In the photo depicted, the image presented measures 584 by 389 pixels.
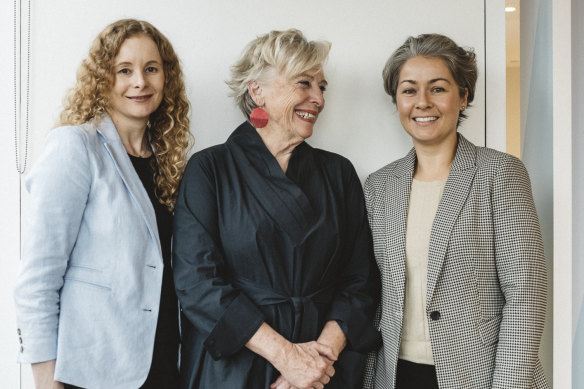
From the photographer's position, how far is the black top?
5.58 feet

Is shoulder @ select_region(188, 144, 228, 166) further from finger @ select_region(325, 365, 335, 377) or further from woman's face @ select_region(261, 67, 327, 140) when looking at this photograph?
finger @ select_region(325, 365, 335, 377)

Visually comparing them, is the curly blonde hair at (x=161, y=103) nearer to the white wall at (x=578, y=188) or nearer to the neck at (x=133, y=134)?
the neck at (x=133, y=134)

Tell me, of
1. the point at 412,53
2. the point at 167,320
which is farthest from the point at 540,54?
the point at 167,320

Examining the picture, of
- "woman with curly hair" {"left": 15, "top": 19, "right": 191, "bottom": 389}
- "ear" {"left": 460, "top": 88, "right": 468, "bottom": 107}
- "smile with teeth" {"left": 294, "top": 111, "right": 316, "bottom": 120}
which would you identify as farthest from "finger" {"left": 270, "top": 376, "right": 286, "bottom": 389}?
"ear" {"left": 460, "top": 88, "right": 468, "bottom": 107}

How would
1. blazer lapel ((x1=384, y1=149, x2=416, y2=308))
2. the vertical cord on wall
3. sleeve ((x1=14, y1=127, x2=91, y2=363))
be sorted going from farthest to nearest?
1. the vertical cord on wall
2. blazer lapel ((x1=384, y1=149, x2=416, y2=308))
3. sleeve ((x1=14, y1=127, x2=91, y2=363))

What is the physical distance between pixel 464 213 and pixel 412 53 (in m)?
0.58

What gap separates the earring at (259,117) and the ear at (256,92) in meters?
0.03

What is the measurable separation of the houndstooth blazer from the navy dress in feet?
0.56

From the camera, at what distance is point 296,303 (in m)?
1.67

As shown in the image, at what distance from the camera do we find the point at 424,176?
1821 millimetres

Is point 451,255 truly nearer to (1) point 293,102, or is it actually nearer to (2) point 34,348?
(1) point 293,102

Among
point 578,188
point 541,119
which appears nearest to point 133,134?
point 541,119

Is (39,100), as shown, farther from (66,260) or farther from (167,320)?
(167,320)

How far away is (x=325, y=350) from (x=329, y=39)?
4.04ft
